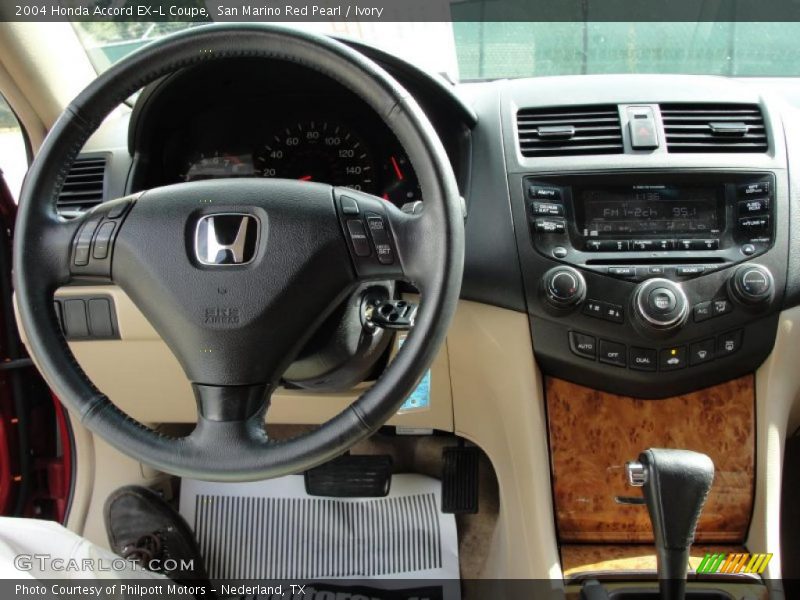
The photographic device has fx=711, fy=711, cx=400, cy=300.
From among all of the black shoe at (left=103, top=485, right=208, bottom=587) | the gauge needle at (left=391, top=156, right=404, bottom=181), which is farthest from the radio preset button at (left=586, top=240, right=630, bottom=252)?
the black shoe at (left=103, top=485, right=208, bottom=587)

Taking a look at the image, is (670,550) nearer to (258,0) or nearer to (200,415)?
(200,415)

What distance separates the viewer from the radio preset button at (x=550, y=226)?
48.4 inches

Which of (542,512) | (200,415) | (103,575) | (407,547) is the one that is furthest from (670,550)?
(103,575)

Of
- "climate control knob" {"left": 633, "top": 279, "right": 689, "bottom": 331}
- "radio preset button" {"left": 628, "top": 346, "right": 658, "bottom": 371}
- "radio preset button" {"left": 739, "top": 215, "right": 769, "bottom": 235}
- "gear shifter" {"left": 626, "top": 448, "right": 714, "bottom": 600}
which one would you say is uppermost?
"radio preset button" {"left": 739, "top": 215, "right": 769, "bottom": 235}

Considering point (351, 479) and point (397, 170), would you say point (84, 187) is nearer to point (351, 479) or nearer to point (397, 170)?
point (397, 170)

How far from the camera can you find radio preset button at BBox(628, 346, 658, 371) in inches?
47.7

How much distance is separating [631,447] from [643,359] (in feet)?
0.61

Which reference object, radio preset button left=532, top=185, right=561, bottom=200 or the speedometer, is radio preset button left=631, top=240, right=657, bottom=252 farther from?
the speedometer

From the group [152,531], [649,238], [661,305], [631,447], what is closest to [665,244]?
[649,238]

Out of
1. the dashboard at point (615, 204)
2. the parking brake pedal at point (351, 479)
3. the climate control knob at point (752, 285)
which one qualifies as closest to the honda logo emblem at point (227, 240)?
the dashboard at point (615, 204)

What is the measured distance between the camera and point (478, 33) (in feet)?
4.82

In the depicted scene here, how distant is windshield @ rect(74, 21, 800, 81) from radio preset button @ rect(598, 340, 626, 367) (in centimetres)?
59

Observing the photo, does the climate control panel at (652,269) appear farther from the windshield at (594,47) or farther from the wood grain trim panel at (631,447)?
the windshield at (594,47)

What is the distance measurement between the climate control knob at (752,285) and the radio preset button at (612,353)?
21cm
